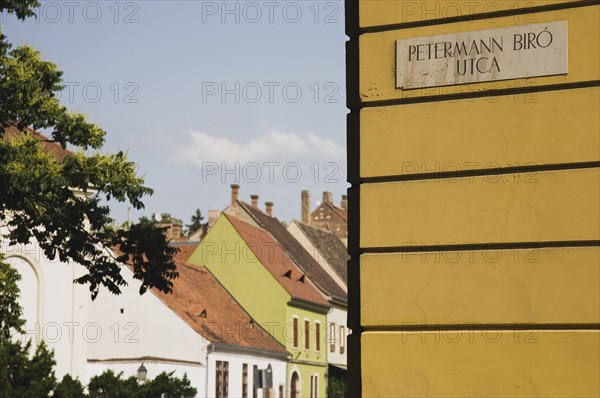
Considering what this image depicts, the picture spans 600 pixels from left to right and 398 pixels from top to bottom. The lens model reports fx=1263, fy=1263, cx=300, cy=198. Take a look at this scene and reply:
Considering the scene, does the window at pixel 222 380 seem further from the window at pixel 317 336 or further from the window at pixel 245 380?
the window at pixel 317 336

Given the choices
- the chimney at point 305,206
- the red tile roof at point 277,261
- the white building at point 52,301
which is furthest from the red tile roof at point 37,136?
the chimney at point 305,206

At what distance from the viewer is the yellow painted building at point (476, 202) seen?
20.4ft

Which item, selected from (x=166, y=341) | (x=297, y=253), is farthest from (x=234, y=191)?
(x=166, y=341)

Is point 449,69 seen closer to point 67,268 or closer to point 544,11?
point 544,11

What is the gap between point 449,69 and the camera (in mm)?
6633

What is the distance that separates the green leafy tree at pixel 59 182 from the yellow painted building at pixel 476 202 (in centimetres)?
1194

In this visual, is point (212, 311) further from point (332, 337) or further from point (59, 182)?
point (59, 182)

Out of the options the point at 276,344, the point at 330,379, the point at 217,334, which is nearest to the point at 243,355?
the point at 217,334

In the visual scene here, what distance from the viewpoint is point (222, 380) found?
144 feet

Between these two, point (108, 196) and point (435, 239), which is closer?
point (435, 239)

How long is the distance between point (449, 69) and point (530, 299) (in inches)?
50.5

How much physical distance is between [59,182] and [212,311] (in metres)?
30.0

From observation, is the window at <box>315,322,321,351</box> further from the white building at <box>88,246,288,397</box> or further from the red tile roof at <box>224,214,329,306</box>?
the white building at <box>88,246,288,397</box>

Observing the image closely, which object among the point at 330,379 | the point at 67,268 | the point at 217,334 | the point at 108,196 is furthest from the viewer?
the point at 330,379
